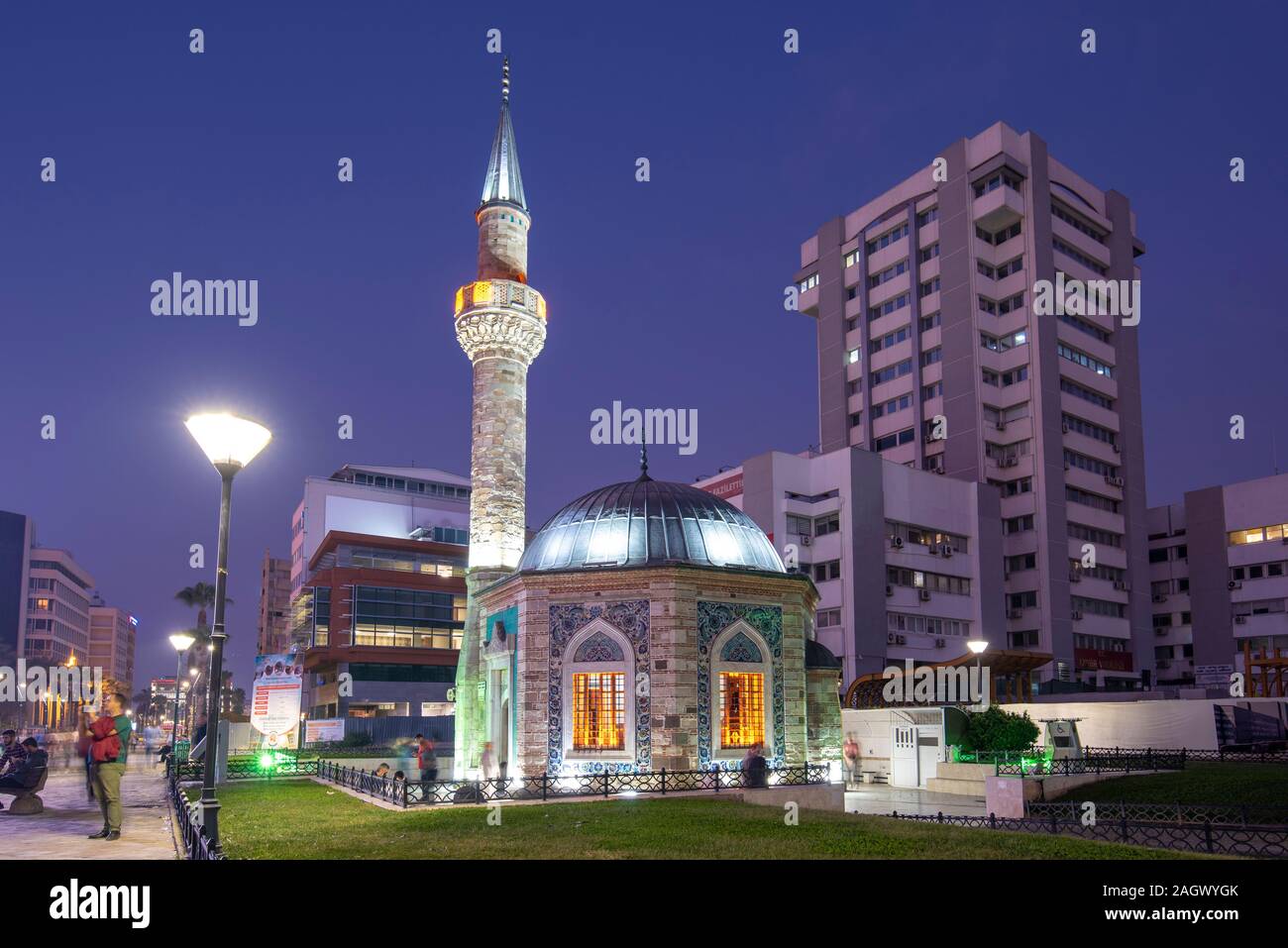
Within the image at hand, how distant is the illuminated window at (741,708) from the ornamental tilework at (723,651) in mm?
469

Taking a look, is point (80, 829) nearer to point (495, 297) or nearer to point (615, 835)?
point (615, 835)

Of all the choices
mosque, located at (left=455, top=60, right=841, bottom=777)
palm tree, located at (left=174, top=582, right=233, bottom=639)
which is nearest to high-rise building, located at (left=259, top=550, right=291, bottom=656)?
palm tree, located at (left=174, top=582, right=233, bottom=639)

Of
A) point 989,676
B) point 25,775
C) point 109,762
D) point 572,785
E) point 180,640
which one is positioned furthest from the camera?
point 989,676

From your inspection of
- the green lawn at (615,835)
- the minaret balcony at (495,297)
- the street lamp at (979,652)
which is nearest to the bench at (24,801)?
the green lawn at (615,835)

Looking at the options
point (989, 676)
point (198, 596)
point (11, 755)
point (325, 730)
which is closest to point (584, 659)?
point (11, 755)

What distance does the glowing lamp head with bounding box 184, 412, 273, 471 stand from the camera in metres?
13.1

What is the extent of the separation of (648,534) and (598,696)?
17.1 ft

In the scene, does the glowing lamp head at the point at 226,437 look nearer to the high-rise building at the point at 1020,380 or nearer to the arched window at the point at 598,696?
the arched window at the point at 598,696

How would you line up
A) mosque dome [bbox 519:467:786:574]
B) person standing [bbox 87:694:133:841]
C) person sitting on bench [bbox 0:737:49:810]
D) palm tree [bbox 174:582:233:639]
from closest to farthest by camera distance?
person standing [bbox 87:694:133:841] → person sitting on bench [bbox 0:737:49:810] → mosque dome [bbox 519:467:786:574] → palm tree [bbox 174:582:233:639]

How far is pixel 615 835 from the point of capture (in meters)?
17.8

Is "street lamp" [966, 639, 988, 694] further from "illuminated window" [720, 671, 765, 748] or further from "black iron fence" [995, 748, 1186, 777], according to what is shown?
"illuminated window" [720, 671, 765, 748]

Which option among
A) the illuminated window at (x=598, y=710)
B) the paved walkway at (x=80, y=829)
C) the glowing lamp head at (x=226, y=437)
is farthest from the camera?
the illuminated window at (x=598, y=710)

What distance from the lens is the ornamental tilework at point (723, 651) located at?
96.6 feet

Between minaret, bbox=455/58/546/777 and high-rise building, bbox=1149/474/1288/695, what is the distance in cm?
5363
